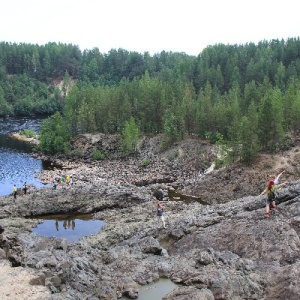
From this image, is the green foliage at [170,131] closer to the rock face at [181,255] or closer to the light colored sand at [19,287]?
the rock face at [181,255]

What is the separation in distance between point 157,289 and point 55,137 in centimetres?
7431

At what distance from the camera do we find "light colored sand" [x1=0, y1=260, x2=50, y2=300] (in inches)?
1024

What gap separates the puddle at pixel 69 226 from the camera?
46281 millimetres

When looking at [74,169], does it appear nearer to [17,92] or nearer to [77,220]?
[77,220]

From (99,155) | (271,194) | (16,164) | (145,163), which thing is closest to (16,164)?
(16,164)

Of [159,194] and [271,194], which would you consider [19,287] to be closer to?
[271,194]

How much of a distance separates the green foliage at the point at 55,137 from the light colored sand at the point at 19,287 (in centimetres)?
6863

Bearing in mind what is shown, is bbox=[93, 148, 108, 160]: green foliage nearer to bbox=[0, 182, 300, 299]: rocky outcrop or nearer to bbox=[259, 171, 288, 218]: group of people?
bbox=[0, 182, 300, 299]: rocky outcrop

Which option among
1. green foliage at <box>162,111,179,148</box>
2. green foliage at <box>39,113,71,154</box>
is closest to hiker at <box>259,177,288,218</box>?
green foliage at <box>162,111,179,148</box>

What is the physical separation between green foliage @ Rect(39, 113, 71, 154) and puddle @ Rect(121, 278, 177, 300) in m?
70.8

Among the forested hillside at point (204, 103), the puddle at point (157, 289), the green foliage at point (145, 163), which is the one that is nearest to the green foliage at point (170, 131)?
the forested hillside at point (204, 103)

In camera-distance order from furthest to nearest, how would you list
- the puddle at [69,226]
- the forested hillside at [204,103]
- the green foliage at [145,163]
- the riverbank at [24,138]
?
1. the riverbank at [24,138]
2. the green foliage at [145,163]
3. the forested hillside at [204,103]
4. the puddle at [69,226]

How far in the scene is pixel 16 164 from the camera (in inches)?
3497

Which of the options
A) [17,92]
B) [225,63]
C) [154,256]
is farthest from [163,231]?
[17,92]
